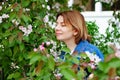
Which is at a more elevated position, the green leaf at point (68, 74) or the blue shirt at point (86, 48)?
the green leaf at point (68, 74)

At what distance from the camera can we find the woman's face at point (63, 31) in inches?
125

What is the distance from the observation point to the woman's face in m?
3.16

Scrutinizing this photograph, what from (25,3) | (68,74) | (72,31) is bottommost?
(72,31)

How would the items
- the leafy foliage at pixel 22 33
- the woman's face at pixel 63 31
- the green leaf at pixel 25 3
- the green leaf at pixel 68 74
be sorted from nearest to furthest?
1. the green leaf at pixel 68 74
2. the woman's face at pixel 63 31
3. the leafy foliage at pixel 22 33
4. the green leaf at pixel 25 3

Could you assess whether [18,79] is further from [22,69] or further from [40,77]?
[40,77]

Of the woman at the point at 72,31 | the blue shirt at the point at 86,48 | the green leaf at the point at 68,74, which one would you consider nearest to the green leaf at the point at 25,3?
the woman at the point at 72,31

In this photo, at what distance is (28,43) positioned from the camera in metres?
3.64

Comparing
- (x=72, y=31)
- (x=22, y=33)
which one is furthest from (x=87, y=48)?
(x=22, y=33)

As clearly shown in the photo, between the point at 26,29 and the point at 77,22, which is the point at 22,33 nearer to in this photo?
the point at 26,29

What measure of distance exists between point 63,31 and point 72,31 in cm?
9

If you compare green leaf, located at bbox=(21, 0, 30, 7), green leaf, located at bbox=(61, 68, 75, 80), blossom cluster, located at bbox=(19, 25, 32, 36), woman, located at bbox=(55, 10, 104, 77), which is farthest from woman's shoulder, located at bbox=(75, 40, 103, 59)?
green leaf, located at bbox=(61, 68, 75, 80)

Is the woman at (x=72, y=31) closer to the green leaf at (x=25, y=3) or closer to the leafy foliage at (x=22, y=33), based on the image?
the leafy foliage at (x=22, y=33)

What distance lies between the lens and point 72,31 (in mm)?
3219

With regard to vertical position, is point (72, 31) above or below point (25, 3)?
below
